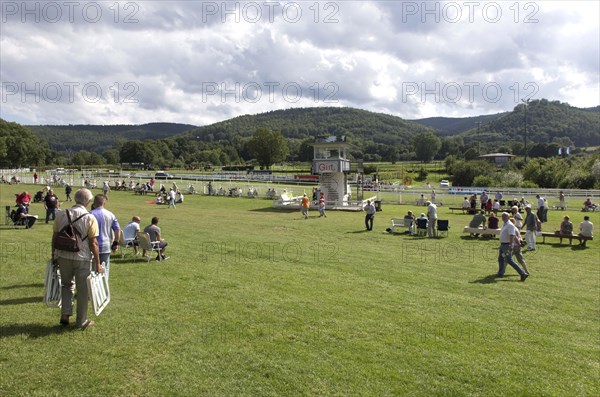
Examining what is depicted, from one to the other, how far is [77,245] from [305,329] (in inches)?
152

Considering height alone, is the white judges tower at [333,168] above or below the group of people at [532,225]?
above

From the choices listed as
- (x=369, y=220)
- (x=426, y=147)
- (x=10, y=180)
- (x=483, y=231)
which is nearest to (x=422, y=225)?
(x=483, y=231)

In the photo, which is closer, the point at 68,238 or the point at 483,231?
the point at 68,238

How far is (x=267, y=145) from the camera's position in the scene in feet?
336

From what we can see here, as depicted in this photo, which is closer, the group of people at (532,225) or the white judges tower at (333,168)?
the group of people at (532,225)

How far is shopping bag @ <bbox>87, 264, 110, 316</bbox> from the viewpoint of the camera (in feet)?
22.1

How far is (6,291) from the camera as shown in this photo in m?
9.05

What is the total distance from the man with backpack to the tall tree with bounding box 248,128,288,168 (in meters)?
96.1

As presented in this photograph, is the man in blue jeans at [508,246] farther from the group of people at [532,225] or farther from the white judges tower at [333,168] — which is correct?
the white judges tower at [333,168]

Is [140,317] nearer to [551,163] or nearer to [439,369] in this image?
[439,369]

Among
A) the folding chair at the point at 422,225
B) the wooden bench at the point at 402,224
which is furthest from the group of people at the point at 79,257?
the folding chair at the point at 422,225

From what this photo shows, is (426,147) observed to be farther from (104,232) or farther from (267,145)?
(104,232)

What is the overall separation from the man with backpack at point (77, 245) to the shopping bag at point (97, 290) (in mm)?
88

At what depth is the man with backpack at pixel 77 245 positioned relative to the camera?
6512mm
